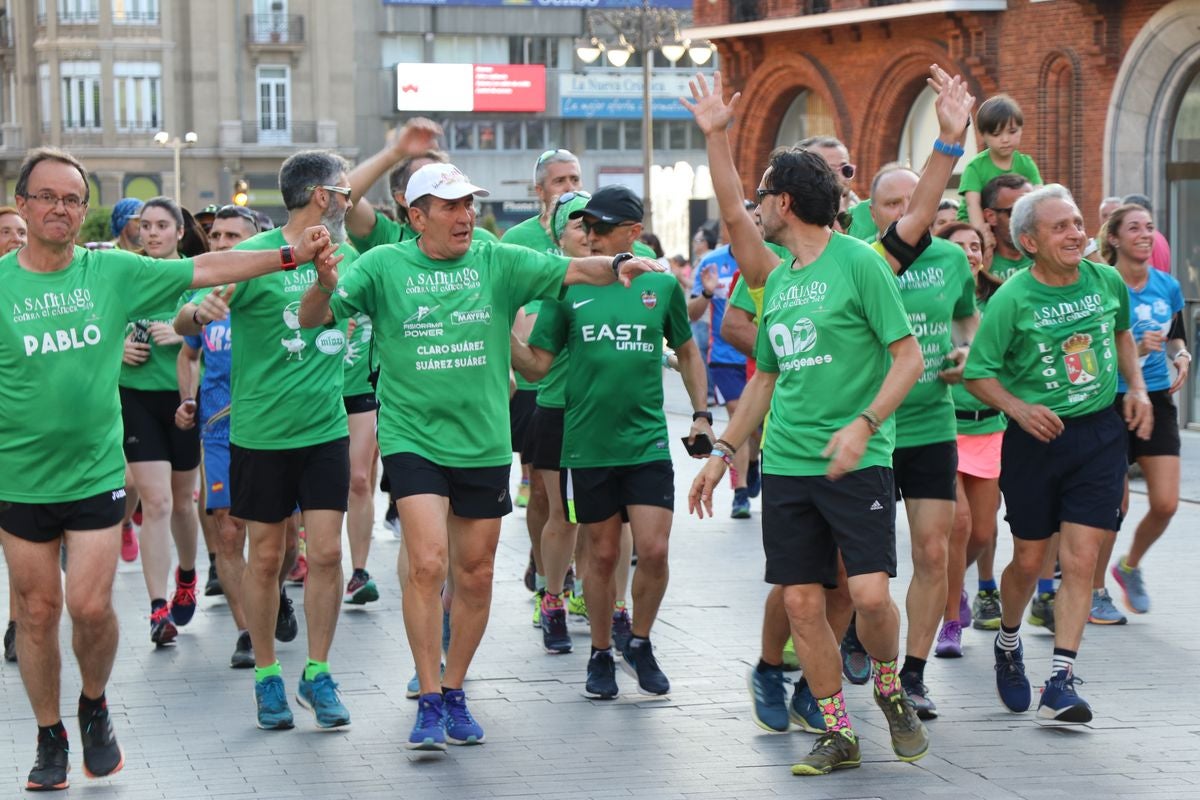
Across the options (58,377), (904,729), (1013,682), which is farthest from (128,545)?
(904,729)

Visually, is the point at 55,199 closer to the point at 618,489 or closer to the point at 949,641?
the point at 618,489

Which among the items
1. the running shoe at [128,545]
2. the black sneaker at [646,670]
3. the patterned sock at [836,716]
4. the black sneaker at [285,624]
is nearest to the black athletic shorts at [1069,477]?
the patterned sock at [836,716]

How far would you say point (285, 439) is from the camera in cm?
773

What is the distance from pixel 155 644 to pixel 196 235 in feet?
7.55

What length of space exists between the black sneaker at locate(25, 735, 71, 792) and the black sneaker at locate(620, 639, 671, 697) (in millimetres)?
2423

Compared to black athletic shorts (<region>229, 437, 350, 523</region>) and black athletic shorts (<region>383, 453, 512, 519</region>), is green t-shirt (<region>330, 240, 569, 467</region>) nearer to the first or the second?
black athletic shorts (<region>383, 453, 512, 519</region>)

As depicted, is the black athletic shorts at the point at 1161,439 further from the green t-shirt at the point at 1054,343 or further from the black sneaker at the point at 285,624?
the black sneaker at the point at 285,624

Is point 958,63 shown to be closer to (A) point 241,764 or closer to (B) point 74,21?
(A) point 241,764

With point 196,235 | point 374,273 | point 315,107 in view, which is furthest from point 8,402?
point 315,107

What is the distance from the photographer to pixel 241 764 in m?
6.99

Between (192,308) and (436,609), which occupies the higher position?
(192,308)

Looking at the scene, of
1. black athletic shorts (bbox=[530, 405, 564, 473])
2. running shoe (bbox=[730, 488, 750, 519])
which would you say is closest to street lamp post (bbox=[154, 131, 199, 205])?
running shoe (bbox=[730, 488, 750, 519])

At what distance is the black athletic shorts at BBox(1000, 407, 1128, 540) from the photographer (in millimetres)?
7449

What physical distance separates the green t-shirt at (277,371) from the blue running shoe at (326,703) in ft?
3.07
